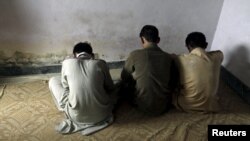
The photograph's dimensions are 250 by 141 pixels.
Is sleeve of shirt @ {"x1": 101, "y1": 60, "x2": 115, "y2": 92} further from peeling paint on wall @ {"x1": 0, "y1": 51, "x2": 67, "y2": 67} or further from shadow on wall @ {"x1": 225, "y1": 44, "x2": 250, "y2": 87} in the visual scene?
shadow on wall @ {"x1": 225, "y1": 44, "x2": 250, "y2": 87}

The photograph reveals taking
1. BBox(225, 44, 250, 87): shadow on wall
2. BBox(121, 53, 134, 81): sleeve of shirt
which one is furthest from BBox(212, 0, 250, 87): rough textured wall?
BBox(121, 53, 134, 81): sleeve of shirt

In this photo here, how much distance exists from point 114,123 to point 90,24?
37.7 inches

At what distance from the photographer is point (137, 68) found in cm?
194

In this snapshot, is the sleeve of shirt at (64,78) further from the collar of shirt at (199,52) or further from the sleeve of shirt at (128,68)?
the collar of shirt at (199,52)

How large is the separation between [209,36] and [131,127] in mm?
1395

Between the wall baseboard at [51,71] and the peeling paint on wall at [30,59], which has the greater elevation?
the peeling paint on wall at [30,59]

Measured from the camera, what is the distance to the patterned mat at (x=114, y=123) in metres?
1.84

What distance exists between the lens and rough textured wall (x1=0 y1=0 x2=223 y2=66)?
2.23 m

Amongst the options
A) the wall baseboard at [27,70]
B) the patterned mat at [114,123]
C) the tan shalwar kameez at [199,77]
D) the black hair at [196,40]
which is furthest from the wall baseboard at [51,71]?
the black hair at [196,40]

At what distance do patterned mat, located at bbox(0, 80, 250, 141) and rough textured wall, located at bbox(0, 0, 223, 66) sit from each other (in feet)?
1.30

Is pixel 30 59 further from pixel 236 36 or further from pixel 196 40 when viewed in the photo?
pixel 236 36

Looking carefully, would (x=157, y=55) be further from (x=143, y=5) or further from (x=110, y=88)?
(x=143, y=5)

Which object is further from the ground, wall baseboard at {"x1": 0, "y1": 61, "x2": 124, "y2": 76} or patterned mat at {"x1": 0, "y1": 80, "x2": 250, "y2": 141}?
wall baseboard at {"x1": 0, "y1": 61, "x2": 124, "y2": 76}

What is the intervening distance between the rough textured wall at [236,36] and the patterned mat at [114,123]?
1.02ft
